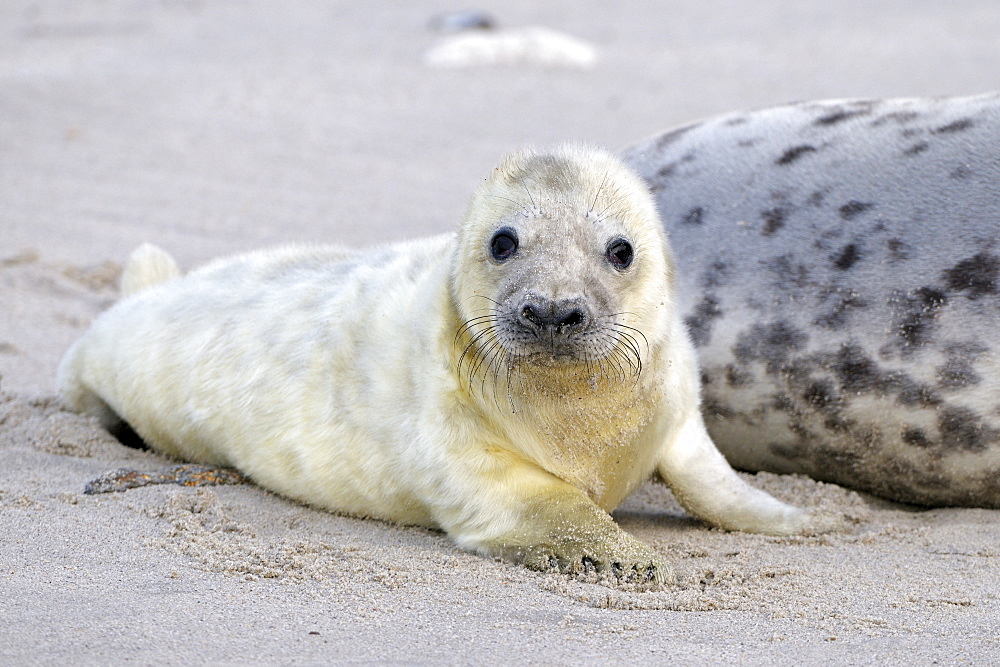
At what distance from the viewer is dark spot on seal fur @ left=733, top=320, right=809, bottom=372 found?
3297 millimetres

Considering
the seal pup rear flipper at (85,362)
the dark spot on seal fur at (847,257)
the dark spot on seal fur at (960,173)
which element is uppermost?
the dark spot on seal fur at (960,173)

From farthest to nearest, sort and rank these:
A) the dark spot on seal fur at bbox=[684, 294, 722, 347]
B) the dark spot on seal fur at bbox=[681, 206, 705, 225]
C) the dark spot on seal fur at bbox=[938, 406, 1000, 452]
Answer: the dark spot on seal fur at bbox=[681, 206, 705, 225]
the dark spot on seal fur at bbox=[684, 294, 722, 347]
the dark spot on seal fur at bbox=[938, 406, 1000, 452]

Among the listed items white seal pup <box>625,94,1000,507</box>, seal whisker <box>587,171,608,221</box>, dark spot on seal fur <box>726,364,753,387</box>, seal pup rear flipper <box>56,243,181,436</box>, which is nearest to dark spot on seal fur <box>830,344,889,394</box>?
white seal pup <box>625,94,1000,507</box>

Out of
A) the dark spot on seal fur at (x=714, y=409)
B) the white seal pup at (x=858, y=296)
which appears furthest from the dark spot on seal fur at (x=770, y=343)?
the dark spot on seal fur at (x=714, y=409)

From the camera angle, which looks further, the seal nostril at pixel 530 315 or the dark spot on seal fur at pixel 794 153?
the dark spot on seal fur at pixel 794 153

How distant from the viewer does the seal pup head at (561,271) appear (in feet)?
8.04

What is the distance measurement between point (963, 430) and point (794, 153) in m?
0.95

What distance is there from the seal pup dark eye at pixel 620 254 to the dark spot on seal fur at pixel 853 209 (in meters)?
1.00

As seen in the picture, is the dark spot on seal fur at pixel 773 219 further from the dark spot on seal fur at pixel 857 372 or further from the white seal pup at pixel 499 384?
the white seal pup at pixel 499 384

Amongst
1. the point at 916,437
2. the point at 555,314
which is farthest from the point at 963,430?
the point at 555,314

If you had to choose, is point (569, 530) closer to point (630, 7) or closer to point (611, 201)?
point (611, 201)

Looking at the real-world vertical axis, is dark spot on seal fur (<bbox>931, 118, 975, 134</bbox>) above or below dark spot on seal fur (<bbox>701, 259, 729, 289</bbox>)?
above

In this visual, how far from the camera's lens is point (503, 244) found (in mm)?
2600

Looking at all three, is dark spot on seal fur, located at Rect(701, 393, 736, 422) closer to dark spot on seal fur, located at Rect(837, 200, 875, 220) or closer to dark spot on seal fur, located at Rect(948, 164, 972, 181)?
dark spot on seal fur, located at Rect(837, 200, 875, 220)
